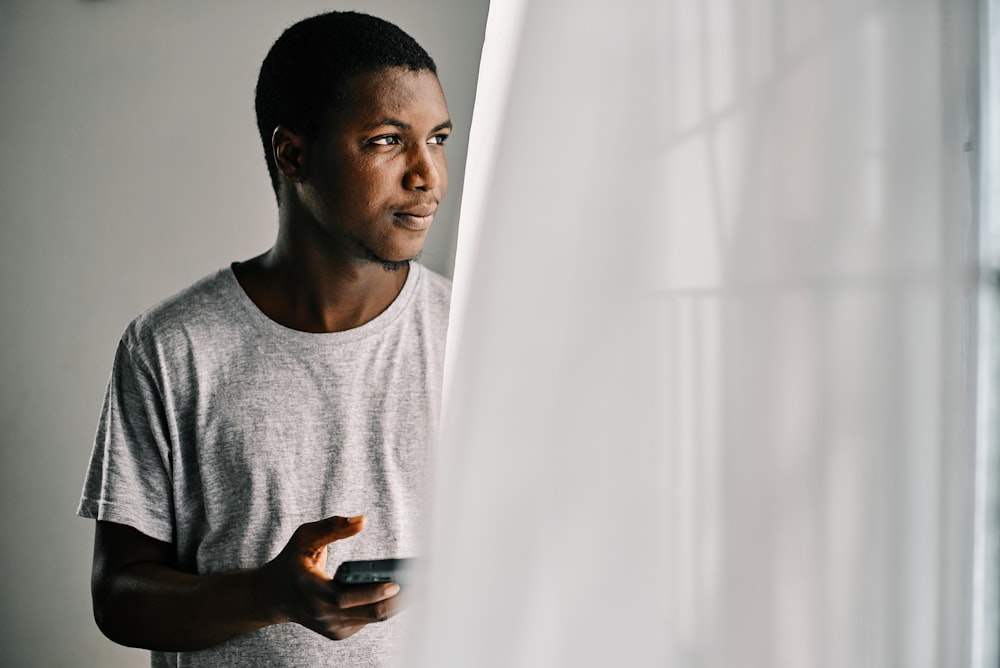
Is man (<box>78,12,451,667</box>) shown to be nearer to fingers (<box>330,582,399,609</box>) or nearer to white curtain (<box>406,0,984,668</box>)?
fingers (<box>330,582,399,609</box>)

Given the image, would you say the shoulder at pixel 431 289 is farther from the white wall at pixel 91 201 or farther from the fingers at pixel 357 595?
the white wall at pixel 91 201

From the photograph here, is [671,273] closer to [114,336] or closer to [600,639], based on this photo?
[600,639]

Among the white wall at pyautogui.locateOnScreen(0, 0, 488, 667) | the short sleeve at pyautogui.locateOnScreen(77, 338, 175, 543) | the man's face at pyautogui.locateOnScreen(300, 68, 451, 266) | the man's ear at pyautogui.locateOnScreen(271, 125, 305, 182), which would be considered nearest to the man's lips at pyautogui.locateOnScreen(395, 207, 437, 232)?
the man's face at pyautogui.locateOnScreen(300, 68, 451, 266)

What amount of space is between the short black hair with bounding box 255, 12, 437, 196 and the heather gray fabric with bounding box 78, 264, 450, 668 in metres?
0.19

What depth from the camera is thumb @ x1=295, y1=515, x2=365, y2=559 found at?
0.55m

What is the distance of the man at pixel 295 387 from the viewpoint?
2.27 feet

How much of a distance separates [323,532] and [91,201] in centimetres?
95

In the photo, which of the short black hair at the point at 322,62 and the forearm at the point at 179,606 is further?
the short black hair at the point at 322,62

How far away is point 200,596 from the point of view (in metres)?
0.65

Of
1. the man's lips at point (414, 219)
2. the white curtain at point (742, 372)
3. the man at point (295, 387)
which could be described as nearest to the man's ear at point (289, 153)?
the man at point (295, 387)

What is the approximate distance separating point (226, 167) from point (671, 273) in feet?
4.00

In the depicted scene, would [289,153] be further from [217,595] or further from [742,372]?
[742,372]

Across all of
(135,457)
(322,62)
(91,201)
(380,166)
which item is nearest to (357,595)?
(135,457)

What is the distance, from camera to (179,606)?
2.14 ft
